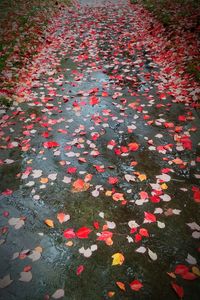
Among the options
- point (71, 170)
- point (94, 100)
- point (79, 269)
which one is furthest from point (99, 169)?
point (94, 100)

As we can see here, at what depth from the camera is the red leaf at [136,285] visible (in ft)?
9.67

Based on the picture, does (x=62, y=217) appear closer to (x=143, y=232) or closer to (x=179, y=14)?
(x=143, y=232)

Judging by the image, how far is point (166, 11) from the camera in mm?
11398

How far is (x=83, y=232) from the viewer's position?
353 cm

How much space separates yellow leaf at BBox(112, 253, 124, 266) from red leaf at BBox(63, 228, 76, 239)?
585 mm

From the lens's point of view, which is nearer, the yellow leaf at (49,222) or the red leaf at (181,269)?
the red leaf at (181,269)

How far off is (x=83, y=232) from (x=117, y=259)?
0.56m

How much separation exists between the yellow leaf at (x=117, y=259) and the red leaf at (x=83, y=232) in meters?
0.44

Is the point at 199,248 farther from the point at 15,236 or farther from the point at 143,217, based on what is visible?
the point at 15,236

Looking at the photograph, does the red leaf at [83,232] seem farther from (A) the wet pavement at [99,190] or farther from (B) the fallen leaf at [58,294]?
(B) the fallen leaf at [58,294]

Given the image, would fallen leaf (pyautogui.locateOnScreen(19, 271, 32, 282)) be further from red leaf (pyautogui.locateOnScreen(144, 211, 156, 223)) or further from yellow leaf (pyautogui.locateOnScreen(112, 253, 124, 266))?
red leaf (pyautogui.locateOnScreen(144, 211, 156, 223))

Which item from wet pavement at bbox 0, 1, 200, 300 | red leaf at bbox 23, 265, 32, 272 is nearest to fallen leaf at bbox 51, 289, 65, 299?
wet pavement at bbox 0, 1, 200, 300

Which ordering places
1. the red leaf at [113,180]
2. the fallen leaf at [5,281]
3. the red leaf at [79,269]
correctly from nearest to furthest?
the fallen leaf at [5,281], the red leaf at [79,269], the red leaf at [113,180]

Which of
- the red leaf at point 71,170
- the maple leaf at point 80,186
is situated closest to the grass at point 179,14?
the red leaf at point 71,170
